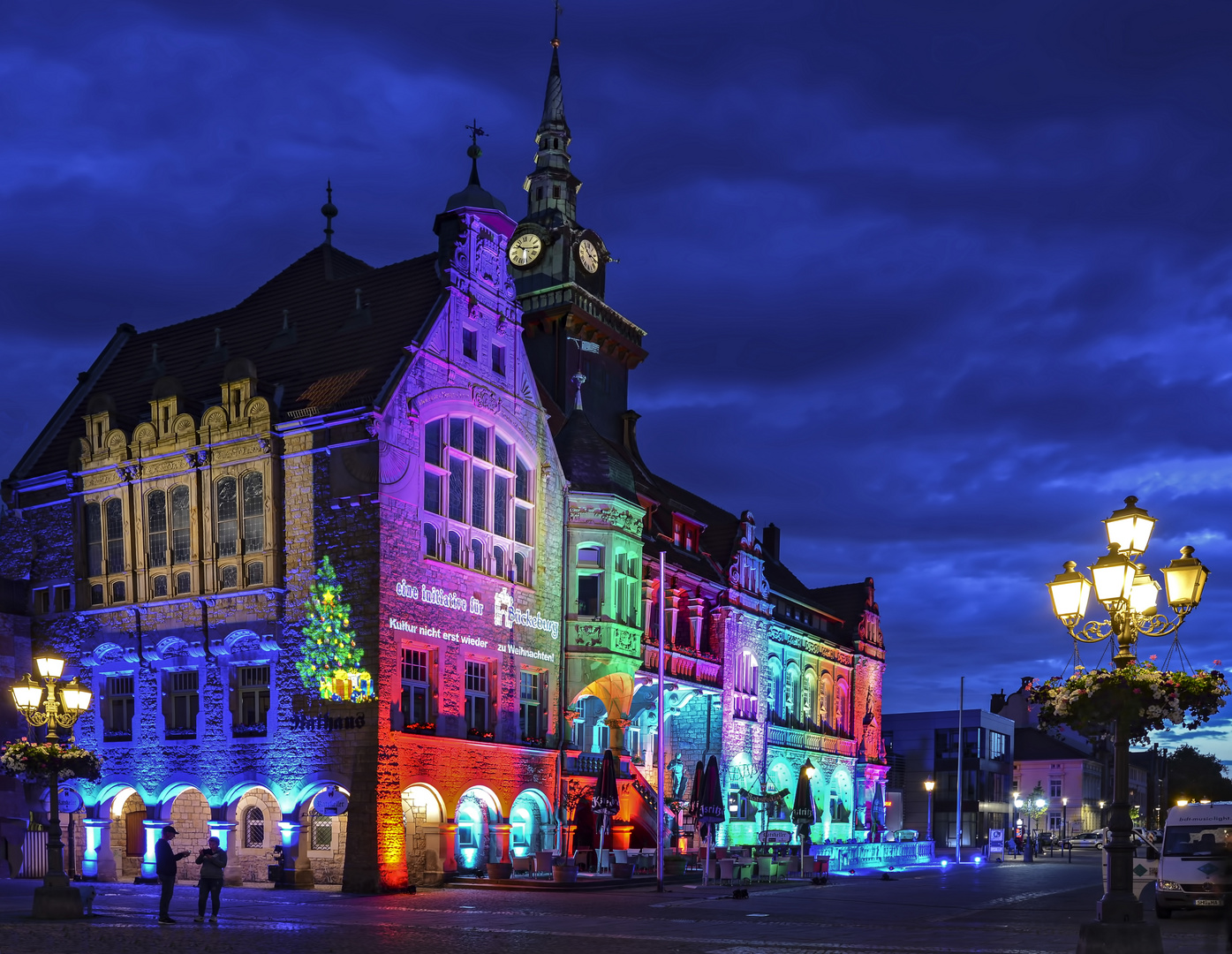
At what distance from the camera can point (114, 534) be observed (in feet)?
148

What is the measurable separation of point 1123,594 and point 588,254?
4703 cm

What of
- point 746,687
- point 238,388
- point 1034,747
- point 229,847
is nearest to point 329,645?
point 229,847

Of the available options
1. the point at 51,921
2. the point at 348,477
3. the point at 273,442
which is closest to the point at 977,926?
the point at 51,921

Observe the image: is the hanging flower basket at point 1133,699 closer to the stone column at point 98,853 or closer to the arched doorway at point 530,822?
the arched doorway at point 530,822

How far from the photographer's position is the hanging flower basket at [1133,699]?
18.0 meters

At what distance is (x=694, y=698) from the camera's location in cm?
5947

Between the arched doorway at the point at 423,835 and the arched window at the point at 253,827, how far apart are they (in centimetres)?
410

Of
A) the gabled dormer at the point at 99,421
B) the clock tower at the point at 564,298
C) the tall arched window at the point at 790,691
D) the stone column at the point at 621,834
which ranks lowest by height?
the stone column at the point at 621,834

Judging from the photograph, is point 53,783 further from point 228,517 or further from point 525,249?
point 525,249

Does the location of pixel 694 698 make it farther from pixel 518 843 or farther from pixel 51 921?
pixel 51 921

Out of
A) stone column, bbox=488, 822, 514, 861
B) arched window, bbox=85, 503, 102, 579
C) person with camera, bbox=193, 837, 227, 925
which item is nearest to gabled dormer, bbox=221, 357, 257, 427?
arched window, bbox=85, 503, 102, 579

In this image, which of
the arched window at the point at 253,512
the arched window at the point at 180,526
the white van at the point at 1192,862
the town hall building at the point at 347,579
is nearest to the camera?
the white van at the point at 1192,862

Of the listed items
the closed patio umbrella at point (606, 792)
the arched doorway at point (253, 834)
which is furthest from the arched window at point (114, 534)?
the closed patio umbrella at point (606, 792)

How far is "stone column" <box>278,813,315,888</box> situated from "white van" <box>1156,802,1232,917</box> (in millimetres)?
21990
